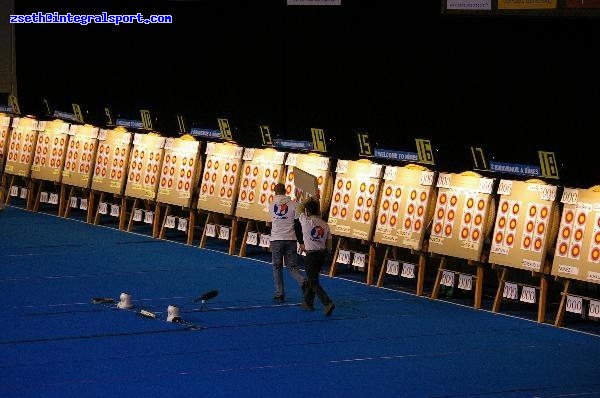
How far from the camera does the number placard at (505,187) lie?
20.7 m

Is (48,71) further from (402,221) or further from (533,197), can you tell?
(533,197)

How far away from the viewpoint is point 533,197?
66.8 feet

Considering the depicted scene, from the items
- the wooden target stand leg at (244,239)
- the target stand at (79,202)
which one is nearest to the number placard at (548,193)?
the wooden target stand leg at (244,239)

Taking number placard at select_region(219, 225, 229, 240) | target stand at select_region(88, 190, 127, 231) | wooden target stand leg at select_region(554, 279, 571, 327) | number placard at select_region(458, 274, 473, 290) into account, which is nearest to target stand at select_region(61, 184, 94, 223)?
target stand at select_region(88, 190, 127, 231)

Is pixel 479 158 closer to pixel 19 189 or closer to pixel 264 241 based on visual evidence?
pixel 264 241

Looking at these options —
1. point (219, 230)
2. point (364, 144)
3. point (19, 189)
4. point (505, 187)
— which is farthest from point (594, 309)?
point (19, 189)

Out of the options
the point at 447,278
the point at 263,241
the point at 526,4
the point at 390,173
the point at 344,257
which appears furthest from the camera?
the point at 263,241

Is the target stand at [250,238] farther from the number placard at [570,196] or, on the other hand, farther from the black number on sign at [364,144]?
the number placard at [570,196]

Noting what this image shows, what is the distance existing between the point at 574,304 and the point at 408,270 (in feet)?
10.9

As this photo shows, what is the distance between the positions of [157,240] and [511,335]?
9.93 metres

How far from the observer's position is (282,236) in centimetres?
2077

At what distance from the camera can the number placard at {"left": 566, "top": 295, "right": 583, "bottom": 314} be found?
63.7ft

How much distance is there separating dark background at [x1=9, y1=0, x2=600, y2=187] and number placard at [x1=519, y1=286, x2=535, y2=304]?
2432 millimetres

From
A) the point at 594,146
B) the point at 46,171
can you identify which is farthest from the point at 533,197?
the point at 46,171
